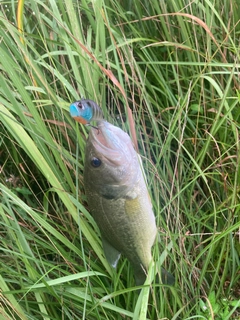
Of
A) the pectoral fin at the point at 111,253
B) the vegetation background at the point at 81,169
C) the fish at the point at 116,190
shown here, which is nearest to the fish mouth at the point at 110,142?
the fish at the point at 116,190

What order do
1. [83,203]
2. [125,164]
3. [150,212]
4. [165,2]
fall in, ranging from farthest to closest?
[165,2] → [83,203] → [150,212] → [125,164]

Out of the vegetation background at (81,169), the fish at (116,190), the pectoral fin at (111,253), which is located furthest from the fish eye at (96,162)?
the pectoral fin at (111,253)

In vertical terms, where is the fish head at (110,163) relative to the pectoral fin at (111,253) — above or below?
above

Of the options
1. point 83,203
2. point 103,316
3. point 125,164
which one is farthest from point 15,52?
point 103,316

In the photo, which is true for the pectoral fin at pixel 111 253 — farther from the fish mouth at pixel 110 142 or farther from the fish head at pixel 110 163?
the fish mouth at pixel 110 142

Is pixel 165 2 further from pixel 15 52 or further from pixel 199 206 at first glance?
pixel 199 206

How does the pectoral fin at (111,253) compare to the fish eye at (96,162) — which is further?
the pectoral fin at (111,253)

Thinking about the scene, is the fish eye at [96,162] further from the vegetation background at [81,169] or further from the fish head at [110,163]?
the vegetation background at [81,169]

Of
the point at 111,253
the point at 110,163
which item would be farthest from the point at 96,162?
the point at 111,253
